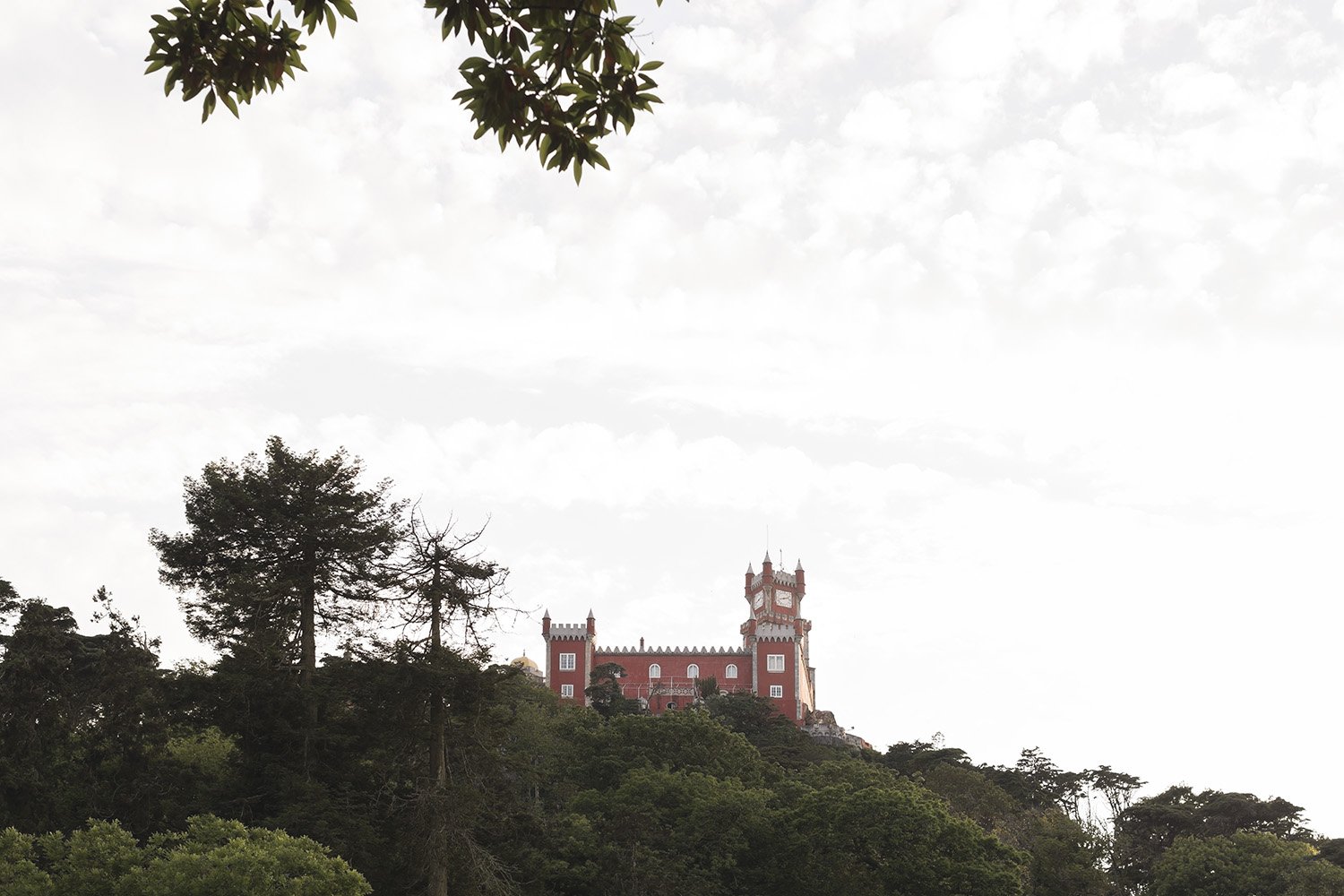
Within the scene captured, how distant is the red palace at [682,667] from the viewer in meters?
97.6

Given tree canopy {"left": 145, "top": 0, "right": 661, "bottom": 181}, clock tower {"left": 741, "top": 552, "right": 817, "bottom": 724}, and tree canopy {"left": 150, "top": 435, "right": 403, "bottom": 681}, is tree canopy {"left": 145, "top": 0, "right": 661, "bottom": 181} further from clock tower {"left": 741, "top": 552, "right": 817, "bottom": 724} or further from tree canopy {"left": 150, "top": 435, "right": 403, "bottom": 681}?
clock tower {"left": 741, "top": 552, "right": 817, "bottom": 724}

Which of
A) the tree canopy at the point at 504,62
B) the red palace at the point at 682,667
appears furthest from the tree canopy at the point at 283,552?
the red palace at the point at 682,667

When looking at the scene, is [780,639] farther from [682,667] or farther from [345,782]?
[345,782]

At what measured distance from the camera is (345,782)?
108 feet

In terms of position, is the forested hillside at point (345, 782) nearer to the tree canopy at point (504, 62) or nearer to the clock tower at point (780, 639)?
the tree canopy at point (504, 62)

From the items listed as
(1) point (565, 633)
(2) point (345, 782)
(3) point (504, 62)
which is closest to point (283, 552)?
(2) point (345, 782)

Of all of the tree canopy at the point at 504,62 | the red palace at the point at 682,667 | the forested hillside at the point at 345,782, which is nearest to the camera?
the tree canopy at the point at 504,62

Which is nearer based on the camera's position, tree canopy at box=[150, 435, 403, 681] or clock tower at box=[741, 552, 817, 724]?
tree canopy at box=[150, 435, 403, 681]

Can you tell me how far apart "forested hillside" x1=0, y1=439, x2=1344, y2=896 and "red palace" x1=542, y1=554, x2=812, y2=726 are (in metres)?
47.7

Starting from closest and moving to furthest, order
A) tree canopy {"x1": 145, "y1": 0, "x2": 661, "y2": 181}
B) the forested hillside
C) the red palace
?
tree canopy {"x1": 145, "y1": 0, "x2": 661, "y2": 181} → the forested hillside → the red palace

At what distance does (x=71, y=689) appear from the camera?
123ft

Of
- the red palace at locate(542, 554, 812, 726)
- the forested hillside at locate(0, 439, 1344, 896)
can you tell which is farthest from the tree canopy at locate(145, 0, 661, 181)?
the red palace at locate(542, 554, 812, 726)

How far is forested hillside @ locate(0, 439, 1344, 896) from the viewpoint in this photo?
29703 millimetres

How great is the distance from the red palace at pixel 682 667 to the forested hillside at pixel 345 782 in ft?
157
